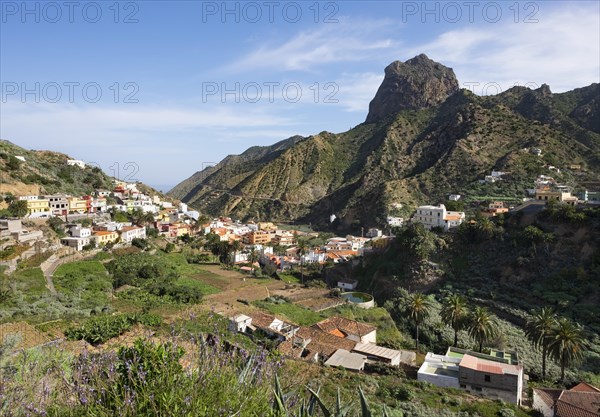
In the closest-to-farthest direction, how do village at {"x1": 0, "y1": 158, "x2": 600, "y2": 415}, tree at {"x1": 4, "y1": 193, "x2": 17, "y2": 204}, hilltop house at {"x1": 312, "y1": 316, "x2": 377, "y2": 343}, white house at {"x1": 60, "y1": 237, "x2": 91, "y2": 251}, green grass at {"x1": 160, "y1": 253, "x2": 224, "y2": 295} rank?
village at {"x1": 0, "y1": 158, "x2": 600, "y2": 415}, hilltop house at {"x1": 312, "y1": 316, "x2": 377, "y2": 343}, green grass at {"x1": 160, "y1": 253, "x2": 224, "y2": 295}, white house at {"x1": 60, "y1": 237, "x2": 91, "y2": 251}, tree at {"x1": 4, "y1": 193, "x2": 17, "y2": 204}

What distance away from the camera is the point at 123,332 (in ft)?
57.0

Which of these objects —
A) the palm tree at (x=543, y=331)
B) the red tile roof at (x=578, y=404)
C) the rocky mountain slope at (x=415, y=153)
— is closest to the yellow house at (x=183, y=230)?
the rocky mountain slope at (x=415, y=153)

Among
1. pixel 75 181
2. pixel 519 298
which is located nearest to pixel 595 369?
pixel 519 298

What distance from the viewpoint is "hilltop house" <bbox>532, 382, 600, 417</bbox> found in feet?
53.0

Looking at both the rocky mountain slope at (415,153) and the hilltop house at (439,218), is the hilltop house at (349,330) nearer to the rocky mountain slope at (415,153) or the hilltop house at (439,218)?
the hilltop house at (439,218)

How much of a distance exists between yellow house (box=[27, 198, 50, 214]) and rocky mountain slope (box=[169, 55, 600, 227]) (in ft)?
180

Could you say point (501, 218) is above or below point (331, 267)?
above

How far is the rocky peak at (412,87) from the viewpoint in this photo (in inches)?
6211

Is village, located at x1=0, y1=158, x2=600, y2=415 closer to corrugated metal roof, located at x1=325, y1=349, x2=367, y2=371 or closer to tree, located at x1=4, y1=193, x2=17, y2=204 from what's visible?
corrugated metal roof, located at x1=325, y1=349, x2=367, y2=371

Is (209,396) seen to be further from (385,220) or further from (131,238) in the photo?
(385,220)

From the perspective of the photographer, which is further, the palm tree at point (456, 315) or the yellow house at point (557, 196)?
the yellow house at point (557, 196)

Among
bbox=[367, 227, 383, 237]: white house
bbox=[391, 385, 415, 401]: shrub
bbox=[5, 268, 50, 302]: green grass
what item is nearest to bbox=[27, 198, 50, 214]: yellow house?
bbox=[5, 268, 50, 302]: green grass

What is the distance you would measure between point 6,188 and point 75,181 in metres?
16.5

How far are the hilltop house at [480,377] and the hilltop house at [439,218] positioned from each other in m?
29.2
